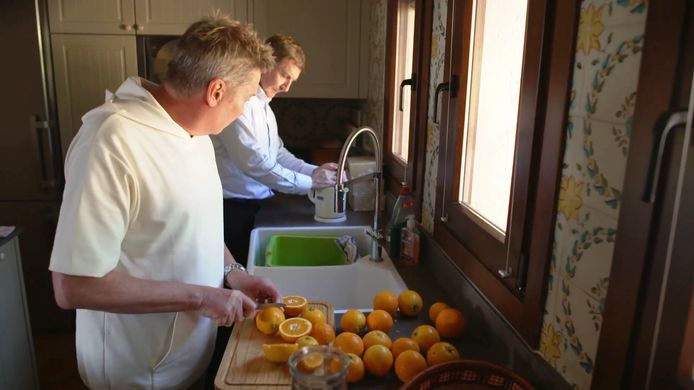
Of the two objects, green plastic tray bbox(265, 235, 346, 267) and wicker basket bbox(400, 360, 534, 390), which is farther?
green plastic tray bbox(265, 235, 346, 267)

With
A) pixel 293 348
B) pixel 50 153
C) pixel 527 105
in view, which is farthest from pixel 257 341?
pixel 50 153

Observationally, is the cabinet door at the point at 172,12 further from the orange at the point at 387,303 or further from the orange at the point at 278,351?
the orange at the point at 278,351

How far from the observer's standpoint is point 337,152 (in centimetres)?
300

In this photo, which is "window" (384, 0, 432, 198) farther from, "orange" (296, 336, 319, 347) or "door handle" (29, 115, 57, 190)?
"door handle" (29, 115, 57, 190)

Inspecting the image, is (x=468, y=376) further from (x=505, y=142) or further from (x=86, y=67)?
(x=86, y=67)

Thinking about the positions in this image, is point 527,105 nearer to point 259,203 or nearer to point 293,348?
point 293,348

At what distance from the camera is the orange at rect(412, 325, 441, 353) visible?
3.52ft

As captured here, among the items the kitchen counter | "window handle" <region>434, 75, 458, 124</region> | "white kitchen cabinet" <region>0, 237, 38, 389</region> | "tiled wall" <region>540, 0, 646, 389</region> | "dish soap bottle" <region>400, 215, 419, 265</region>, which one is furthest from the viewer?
"white kitchen cabinet" <region>0, 237, 38, 389</region>

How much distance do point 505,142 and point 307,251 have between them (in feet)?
3.29

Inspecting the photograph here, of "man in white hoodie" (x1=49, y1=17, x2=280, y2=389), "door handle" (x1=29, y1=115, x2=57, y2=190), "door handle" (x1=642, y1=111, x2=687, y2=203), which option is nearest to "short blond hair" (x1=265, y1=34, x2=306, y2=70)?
"man in white hoodie" (x1=49, y1=17, x2=280, y2=389)

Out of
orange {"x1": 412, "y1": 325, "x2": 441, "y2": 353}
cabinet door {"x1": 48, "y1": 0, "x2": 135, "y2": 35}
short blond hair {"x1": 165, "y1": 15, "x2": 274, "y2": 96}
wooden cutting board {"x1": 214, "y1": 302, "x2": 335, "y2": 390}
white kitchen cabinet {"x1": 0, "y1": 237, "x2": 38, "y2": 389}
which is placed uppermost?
cabinet door {"x1": 48, "y1": 0, "x2": 135, "y2": 35}

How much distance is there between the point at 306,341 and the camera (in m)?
0.99

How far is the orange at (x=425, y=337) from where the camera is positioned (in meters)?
1.07

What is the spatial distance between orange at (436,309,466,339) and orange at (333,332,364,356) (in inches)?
8.2
